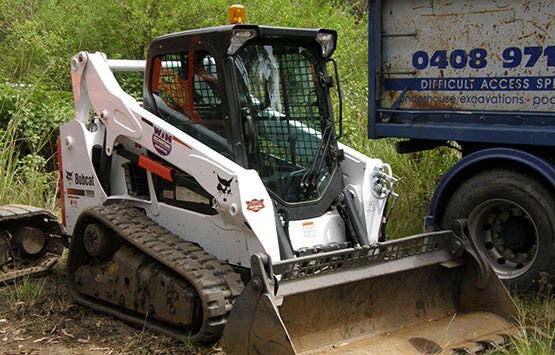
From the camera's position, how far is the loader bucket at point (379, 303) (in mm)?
4047

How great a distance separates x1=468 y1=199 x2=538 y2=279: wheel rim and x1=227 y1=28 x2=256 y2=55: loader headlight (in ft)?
8.06

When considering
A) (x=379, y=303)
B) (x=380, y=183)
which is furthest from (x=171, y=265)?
(x=380, y=183)

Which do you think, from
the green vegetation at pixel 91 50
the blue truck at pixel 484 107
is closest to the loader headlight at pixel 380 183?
the blue truck at pixel 484 107

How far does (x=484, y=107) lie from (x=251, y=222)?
251 cm

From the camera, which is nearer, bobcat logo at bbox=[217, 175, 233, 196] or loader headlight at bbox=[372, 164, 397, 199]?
bobcat logo at bbox=[217, 175, 233, 196]

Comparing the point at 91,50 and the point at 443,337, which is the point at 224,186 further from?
the point at 91,50

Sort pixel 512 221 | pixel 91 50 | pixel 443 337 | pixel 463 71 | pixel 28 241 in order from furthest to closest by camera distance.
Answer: pixel 91 50
pixel 28 241
pixel 463 71
pixel 512 221
pixel 443 337

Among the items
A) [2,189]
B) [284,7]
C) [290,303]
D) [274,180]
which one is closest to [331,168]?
[274,180]

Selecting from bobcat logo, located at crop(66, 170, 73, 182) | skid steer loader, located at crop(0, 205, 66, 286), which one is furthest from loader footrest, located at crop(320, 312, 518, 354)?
skid steer loader, located at crop(0, 205, 66, 286)

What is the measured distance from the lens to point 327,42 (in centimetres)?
542

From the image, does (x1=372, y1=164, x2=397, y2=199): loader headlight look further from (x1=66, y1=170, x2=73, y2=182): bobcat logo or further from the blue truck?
(x1=66, y1=170, x2=73, y2=182): bobcat logo

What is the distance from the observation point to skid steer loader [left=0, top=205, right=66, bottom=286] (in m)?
6.42

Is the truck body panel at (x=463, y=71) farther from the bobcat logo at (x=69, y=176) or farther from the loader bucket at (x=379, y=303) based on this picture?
the bobcat logo at (x=69, y=176)

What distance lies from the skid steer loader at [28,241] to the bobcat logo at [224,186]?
2.34 metres
